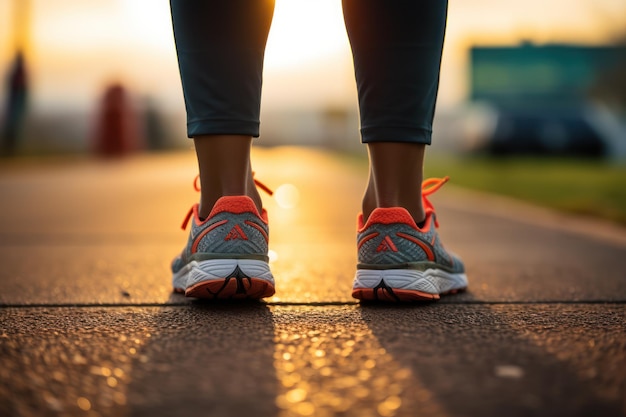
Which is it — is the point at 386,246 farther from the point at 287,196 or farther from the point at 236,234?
the point at 287,196

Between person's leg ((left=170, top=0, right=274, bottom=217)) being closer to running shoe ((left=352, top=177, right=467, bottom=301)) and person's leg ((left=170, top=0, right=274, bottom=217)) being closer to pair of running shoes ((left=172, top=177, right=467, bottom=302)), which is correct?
pair of running shoes ((left=172, top=177, right=467, bottom=302))

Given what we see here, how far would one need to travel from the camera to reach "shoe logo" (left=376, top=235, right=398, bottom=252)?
58.6 inches

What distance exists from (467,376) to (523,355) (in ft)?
0.47

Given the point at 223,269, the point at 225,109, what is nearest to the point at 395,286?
the point at 223,269

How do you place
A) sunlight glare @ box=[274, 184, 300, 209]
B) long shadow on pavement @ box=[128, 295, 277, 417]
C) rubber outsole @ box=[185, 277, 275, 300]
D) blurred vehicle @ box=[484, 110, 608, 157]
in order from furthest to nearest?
blurred vehicle @ box=[484, 110, 608, 157] → sunlight glare @ box=[274, 184, 300, 209] → rubber outsole @ box=[185, 277, 275, 300] → long shadow on pavement @ box=[128, 295, 277, 417]

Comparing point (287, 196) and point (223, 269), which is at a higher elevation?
point (223, 269)

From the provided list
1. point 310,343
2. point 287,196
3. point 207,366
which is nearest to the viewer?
point 207,366

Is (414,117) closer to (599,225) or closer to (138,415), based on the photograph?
(138,415)

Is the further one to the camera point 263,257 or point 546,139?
point 546,139

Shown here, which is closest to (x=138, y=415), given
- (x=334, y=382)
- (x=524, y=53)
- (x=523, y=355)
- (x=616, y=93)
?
(x=334, y=382)

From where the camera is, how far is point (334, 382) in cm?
96

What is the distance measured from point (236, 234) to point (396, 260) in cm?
32

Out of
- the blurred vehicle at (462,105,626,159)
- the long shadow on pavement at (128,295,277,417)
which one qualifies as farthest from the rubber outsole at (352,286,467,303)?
the blurred vehicle at (462,105,626,159)

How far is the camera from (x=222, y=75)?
1481 mm
